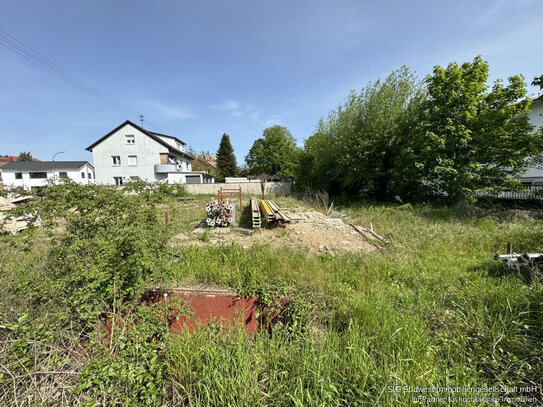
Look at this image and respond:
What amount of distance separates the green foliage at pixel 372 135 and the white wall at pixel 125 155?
20.1 meters

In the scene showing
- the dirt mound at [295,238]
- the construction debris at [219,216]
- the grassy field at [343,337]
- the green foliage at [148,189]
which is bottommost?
the grassy field at [343,337]

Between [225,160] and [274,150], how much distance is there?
10.8 meters

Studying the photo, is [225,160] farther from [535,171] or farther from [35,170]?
[535,171]

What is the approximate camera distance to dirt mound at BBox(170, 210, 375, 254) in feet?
17.0

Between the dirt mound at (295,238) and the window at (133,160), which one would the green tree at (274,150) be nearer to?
the window at (133,160)

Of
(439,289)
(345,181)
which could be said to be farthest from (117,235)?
(345,181)

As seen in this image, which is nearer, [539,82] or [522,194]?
[539,82]

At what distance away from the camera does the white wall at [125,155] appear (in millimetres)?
23375

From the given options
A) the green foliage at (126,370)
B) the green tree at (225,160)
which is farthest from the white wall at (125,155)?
the green foliage at (126,370)

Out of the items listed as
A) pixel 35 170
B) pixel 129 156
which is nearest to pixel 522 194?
pixel 129 156

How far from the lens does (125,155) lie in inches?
932

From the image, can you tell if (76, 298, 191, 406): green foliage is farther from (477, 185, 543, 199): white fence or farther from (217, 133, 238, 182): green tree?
(217, 133, 238, 182): green tree

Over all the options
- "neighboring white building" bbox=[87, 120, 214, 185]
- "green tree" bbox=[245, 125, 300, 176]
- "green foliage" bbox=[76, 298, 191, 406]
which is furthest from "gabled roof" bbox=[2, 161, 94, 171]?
"green foliage" bbox=[76, 298, 191, 406]

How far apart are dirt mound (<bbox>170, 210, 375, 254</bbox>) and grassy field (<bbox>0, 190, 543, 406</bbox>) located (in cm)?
112
